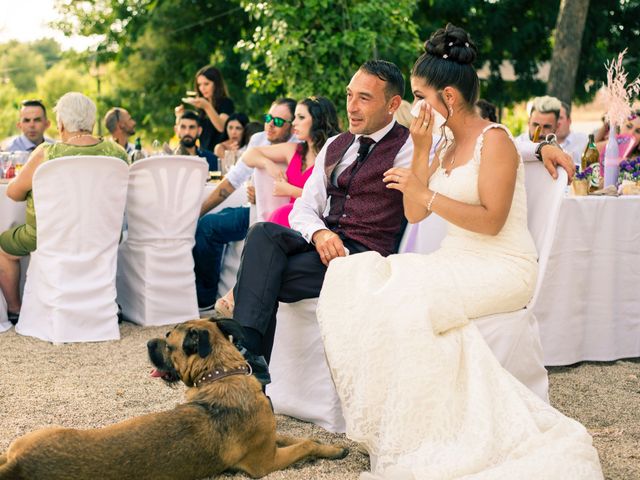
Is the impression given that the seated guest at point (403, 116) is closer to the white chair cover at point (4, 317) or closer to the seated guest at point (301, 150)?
the seated guest at point (301, 150)

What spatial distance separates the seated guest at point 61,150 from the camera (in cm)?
604

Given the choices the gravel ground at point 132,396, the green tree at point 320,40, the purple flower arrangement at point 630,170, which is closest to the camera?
the gravel ground at point 132,396

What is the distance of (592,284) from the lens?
535 centimetres

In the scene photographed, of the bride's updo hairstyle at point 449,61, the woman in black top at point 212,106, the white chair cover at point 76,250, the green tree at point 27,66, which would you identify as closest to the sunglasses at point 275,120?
the white chair cover at point 76,250

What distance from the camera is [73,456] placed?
299 centimetres

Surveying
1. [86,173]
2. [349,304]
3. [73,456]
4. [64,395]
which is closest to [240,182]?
[86,173]

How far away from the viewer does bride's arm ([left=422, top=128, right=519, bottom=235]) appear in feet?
12.0

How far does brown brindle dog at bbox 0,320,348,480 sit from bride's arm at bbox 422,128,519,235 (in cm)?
99

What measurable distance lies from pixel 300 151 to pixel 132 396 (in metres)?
1.89

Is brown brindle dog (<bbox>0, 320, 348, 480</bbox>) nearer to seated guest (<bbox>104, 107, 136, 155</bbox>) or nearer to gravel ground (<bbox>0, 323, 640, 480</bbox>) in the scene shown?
gravel ground (<bbox>0, 323, 640, 480</bbox>)

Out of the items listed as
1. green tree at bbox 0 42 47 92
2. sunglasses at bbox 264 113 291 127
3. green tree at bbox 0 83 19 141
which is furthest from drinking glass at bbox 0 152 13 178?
green tree at bbox 0 42 47 92

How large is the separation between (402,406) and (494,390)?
14.1 inches

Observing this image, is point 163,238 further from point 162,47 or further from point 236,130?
point 162,47

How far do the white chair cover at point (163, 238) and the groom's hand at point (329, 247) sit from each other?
2.60 m
